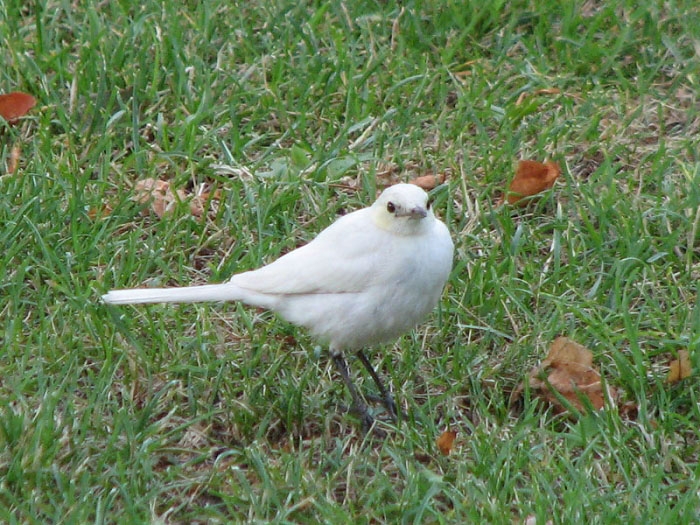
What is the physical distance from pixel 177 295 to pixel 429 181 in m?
1.60

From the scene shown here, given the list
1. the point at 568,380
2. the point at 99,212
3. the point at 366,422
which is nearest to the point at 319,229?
the point at 99,212

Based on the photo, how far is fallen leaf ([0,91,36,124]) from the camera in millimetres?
5363

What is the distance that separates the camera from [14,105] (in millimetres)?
5379

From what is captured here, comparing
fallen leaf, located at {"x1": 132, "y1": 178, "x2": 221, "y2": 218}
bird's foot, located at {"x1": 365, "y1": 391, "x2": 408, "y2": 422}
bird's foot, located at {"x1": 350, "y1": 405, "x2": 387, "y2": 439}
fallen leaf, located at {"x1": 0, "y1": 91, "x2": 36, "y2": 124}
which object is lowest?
bird's foot, located at {"x1": 365, "y1": 391, "x2": 408, "y2": 422}

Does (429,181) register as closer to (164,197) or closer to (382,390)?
(164,197)

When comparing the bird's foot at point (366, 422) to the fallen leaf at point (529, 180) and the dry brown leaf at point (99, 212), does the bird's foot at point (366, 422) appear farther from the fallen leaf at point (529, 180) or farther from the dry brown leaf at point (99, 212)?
the dry brown leaf at point (99, 212)

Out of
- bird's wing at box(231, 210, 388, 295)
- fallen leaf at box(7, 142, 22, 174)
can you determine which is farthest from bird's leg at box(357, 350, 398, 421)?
fallen leaf at box(7, 142, 22, 174)

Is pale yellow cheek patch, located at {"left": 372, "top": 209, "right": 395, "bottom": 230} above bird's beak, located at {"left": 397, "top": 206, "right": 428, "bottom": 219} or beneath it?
beneath


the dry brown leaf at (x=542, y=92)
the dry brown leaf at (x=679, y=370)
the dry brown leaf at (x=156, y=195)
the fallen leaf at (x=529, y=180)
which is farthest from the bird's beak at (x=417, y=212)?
the dry brown leaf at (x=542, y=92)

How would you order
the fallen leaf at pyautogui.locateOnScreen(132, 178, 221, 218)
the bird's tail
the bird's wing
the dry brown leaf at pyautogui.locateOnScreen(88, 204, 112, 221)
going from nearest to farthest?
1. the bird's wing
2. the bird's tail
3. the dry brown leaf at pyautogui.locateOnScreen(88, 204, 112, 221)
4. the fallen leaf at pyautogui.locateOnScreen(132, 178, 221, 218)

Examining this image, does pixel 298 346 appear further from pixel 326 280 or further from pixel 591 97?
pixel 591 97

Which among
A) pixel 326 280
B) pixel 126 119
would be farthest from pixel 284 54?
pixel 326 280

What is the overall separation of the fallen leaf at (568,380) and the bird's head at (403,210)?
74 centimetres

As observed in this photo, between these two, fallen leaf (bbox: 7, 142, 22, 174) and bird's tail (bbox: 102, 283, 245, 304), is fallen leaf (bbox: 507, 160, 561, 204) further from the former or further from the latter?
fallen leaf (bbox: 7, 142, 22, 174)
